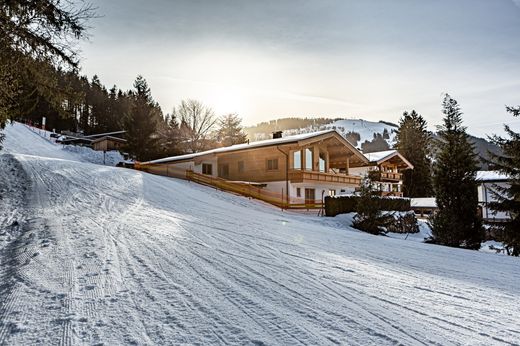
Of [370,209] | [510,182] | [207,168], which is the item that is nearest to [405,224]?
[370,209]

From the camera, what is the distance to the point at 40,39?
31.3 feet

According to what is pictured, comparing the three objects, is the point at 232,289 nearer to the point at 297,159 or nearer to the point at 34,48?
the point at 34,48

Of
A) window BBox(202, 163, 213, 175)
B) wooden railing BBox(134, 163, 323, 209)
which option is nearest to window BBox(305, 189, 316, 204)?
wooden railing BBox(134, 163, 323, 209)

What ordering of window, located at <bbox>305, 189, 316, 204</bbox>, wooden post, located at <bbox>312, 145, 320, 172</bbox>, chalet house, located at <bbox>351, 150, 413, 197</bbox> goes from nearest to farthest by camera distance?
window, located at <bbox>305, 189, 316, 204</bbox> → wooden post, located at <bbox>312, 145, 320, 172</bbox> → chalet house, located at <bbox>351, 150, 413, 197</bbox>

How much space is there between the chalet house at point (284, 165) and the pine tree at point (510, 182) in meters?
12.3

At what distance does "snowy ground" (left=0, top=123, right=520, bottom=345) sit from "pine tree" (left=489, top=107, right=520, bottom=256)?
915 centimetres

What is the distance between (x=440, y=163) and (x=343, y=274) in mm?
13004

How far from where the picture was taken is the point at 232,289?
4.40 metres

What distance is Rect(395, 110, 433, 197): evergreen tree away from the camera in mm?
48156

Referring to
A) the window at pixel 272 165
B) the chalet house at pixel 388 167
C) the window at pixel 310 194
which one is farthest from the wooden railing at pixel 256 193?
the chalet house at pixel 388 167

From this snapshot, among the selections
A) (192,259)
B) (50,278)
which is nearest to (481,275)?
(192,259)

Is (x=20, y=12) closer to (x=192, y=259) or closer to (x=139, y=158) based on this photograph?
(x=192, y=259)

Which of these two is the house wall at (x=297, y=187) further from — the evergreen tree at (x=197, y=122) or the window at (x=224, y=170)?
the evergreen tree at (x=197, y=122)

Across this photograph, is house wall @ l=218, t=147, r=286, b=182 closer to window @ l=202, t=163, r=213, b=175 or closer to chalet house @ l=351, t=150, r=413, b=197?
window @ l=202, t=163, r=213, b=175
